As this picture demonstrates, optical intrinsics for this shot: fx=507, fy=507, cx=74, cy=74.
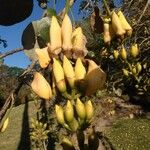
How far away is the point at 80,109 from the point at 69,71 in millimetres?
66

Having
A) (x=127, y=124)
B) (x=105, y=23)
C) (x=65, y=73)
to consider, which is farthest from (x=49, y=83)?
(x=127, y=124)

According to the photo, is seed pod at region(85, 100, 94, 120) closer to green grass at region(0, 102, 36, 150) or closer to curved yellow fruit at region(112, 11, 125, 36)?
curved yellow fruit at region(112, 11, 125, 36)

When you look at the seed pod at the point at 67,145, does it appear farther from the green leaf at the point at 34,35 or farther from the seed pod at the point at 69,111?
the green leaf at the point at 34,35

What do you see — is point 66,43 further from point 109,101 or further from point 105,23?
point 109,101

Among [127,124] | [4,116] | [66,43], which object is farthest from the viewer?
[127,124]

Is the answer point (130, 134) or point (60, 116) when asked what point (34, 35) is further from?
point (130, 134)

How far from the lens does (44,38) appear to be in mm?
812

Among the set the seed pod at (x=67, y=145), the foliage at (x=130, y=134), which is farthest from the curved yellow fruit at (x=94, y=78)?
the foliage at (x=130, y=134)

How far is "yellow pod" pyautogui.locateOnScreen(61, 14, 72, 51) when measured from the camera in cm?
74

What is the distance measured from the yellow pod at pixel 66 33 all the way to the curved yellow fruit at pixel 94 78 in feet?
0.13

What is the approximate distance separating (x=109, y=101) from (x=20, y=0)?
1186 cm

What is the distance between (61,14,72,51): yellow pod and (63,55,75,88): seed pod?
0.02 meters

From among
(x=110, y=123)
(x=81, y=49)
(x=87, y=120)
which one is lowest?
(x=110, y=123)

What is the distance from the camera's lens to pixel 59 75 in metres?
0.76
